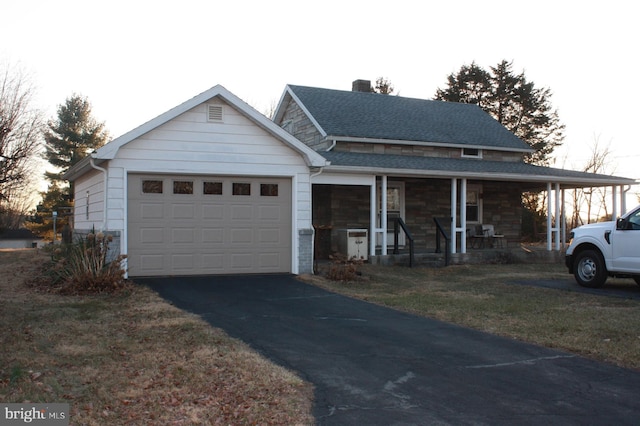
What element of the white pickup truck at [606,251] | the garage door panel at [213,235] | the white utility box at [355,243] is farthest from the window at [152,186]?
the white pickup truck at [606,251]

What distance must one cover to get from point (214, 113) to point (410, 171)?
20.2 ft

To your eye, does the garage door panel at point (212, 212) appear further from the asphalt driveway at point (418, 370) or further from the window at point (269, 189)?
the asphalt driveway at point (418, 370)

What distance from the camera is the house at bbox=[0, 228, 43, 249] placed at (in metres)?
47.2

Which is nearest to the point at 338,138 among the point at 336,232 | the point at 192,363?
the point at 336,232

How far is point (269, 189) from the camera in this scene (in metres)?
13.8

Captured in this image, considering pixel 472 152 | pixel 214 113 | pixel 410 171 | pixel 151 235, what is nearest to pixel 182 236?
pixel 151 235

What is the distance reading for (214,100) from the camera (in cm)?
1311

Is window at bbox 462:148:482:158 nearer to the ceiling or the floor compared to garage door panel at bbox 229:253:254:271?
nearer to the ceiling

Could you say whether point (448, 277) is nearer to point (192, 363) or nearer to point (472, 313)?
point (472, 313)

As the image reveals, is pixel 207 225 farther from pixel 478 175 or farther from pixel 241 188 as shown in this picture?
pixel 478 175

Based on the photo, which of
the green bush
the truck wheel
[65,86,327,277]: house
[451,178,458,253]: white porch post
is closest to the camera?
the green bush

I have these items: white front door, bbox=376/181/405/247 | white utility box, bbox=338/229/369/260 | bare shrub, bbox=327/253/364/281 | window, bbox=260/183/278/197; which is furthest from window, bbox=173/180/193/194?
white front door, bbox=376/181/405/247

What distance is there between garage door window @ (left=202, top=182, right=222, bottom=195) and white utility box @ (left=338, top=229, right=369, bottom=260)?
4.58 m

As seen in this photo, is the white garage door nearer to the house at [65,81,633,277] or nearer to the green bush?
the house at [65,81,633,277]
